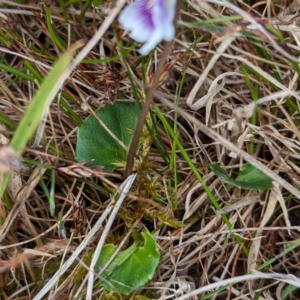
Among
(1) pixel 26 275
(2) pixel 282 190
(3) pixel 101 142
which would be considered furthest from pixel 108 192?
(2) pixel 282 190

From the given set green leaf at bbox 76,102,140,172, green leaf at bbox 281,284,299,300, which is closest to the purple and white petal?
green leaf at bbox 76,102,140,172

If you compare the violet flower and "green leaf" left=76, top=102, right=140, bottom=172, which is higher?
the violet flower

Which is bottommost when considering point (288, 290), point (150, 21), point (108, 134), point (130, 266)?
point (288, 290)

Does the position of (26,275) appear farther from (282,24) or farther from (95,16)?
(282,24)

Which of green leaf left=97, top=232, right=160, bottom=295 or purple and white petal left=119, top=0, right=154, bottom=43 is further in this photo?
green leaf left=97, top=232, right=160, bottom=295

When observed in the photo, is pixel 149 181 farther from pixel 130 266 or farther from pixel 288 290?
pixel 288 290

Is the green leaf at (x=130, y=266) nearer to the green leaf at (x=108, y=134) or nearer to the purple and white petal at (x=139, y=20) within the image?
the green leaf at (x=108, y=134)

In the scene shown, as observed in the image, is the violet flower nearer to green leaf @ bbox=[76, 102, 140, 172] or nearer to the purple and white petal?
the purple and white petal

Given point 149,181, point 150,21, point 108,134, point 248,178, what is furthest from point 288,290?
point 150,21
